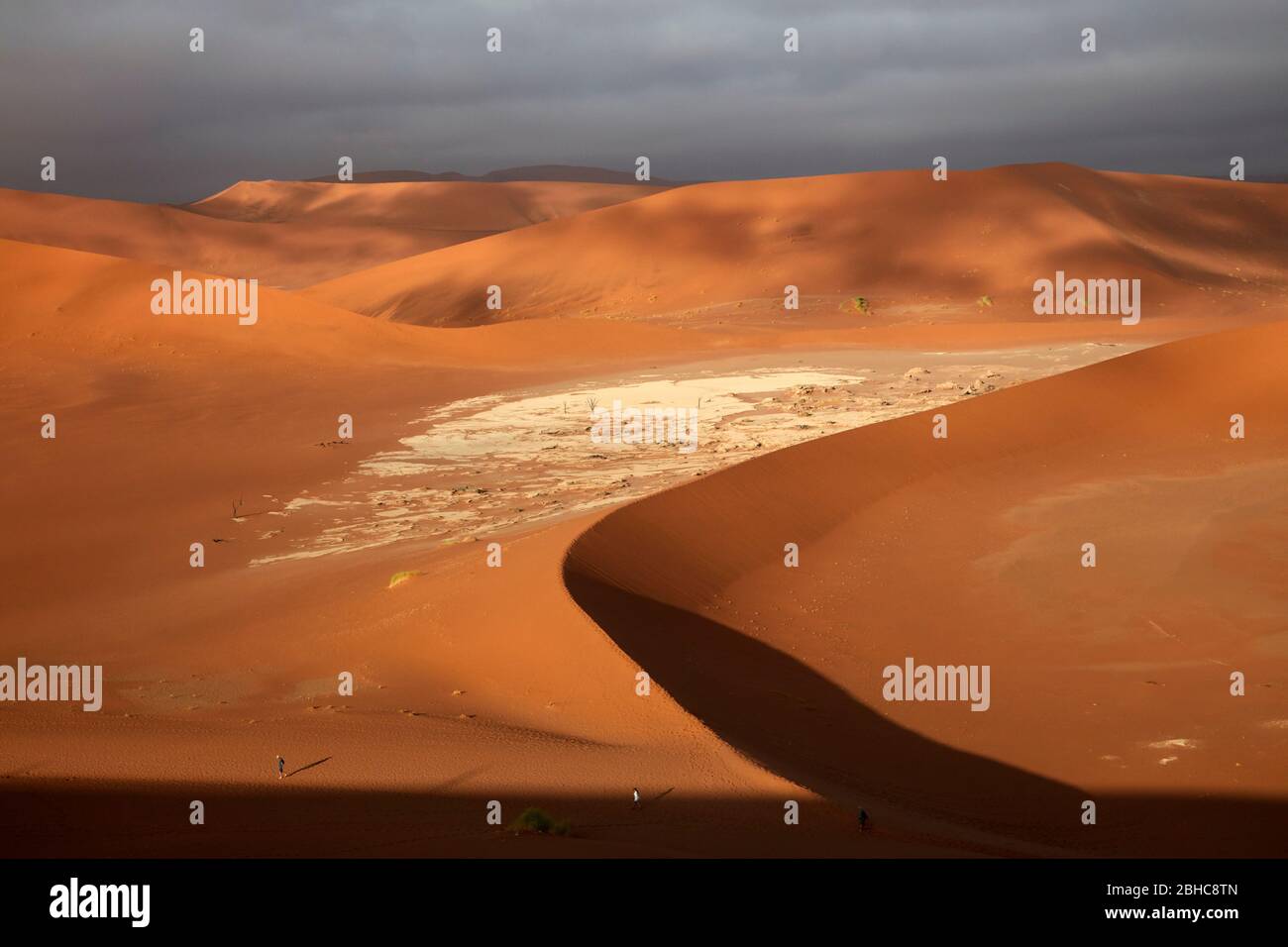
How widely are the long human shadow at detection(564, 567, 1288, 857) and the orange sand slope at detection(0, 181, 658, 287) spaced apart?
75917 millimetres

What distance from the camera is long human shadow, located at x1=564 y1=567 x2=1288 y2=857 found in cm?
627

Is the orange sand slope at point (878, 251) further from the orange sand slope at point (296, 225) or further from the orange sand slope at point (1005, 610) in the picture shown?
the orange sand slope at point (296, 225)

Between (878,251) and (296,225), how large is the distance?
212 feet

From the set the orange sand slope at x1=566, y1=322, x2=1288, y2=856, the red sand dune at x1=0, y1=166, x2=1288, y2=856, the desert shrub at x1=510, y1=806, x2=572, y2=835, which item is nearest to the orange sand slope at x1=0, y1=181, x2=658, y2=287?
the red sand dune at x1=0, y1=166, x2=1288, y2=856

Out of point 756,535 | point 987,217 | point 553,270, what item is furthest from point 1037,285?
point 756,535

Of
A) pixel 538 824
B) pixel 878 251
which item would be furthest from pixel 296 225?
pixel 538 824

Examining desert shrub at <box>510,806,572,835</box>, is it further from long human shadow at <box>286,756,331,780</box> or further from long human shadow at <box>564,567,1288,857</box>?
long human shadow at <box>564,567,1288,857</box>

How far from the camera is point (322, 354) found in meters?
28.1

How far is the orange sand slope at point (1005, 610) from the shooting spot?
7062 mm

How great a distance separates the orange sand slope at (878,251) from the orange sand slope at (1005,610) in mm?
24454

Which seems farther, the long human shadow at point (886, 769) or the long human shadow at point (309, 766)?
the long human shadow at point (886, 769)

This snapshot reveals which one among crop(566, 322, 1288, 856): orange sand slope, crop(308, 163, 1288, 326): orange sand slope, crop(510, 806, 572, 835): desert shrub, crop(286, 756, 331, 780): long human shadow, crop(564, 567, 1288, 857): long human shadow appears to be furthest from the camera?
crop(308, 163, 1288, 326): orange sand slope

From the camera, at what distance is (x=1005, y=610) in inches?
414

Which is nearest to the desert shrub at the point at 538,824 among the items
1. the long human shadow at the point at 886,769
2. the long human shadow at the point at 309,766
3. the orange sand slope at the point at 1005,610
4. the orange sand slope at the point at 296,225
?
the long human shadow at the point at 309,766
